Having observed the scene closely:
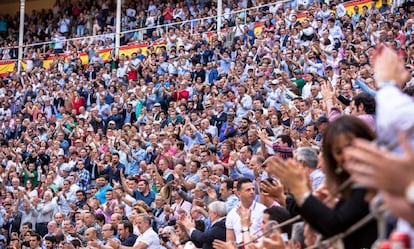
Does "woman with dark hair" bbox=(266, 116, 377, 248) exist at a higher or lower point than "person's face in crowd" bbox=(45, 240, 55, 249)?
higher

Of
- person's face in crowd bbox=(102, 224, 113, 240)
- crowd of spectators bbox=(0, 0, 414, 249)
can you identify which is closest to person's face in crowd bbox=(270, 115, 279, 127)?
crowd of spectators bbox=(0, 0, 414, 249)

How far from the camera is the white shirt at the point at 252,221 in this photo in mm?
6250

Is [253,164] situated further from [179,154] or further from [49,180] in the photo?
[49,180]

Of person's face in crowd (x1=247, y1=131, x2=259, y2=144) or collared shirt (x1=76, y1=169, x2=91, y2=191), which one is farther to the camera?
collared shirt (x1=76, y1=169, x2=91, y2=191)

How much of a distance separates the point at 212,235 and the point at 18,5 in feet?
91.3

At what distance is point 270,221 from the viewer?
5184 millimetres

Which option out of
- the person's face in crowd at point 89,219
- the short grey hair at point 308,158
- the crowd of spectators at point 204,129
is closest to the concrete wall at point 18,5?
the crowd of spectators at point 204,129

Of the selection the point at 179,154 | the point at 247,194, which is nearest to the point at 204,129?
the point at 179,154

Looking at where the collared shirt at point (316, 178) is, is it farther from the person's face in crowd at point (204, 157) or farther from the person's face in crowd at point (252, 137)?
the person's face in crowd at point (204, 157)

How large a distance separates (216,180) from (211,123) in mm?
4590

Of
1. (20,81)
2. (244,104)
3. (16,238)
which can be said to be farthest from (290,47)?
(20,81)

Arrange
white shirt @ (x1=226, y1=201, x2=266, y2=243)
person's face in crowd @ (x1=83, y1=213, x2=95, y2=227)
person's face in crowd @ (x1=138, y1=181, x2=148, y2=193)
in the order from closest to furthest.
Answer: white shirt @ (x1=226, y1=201, x2=266, y2=243), person's face in crowd @ (x1=83, y1=213, x2=95, y2=227), person's face in crowd @ (x1=138, y1=181, x2=148, y2=193)

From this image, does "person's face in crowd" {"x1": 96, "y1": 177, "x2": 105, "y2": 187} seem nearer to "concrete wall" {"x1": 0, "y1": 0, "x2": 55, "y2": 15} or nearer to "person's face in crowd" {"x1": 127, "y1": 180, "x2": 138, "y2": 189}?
"person's face in crowd" {"x1": 127, "y1": 180, "x2": 138, "y2": 189}

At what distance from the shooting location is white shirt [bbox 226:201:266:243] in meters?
6.25
